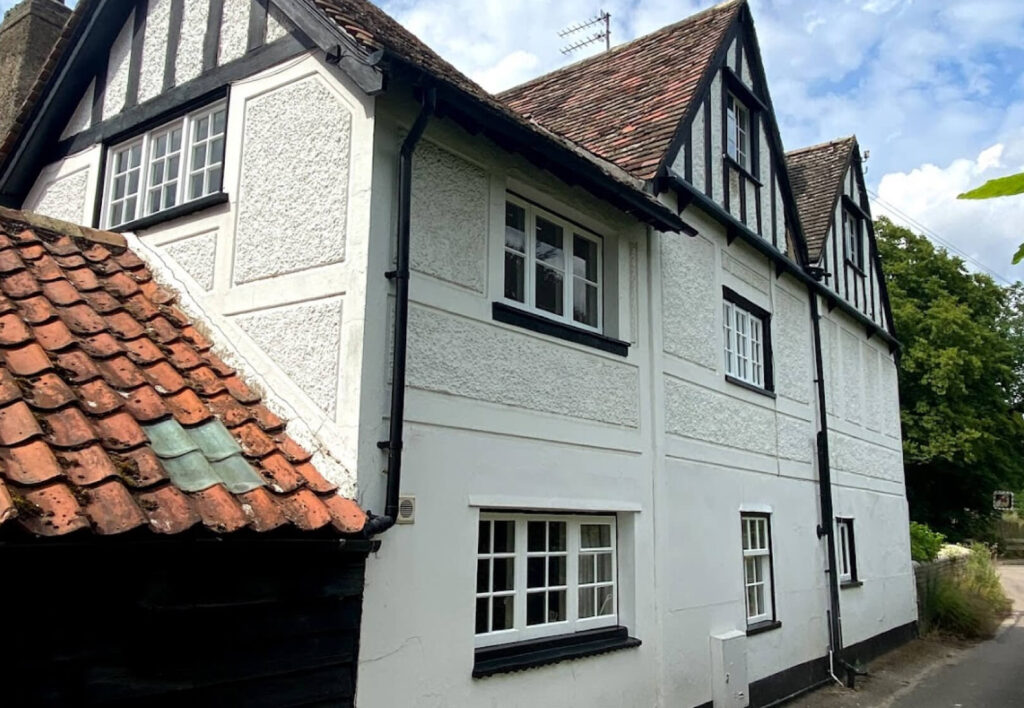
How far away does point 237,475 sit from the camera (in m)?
4.66

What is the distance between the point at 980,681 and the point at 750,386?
19.1 ft

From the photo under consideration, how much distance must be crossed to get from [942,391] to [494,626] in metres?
25.7

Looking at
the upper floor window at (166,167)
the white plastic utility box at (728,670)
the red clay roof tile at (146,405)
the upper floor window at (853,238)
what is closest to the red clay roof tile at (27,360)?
the red clay roof tile at (146,405)

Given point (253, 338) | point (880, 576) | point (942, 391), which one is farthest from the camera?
point (942, 391)

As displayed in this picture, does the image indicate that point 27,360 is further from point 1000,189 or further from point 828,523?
point 828,523

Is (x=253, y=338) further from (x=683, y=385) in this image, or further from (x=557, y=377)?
(x=683, y=385)

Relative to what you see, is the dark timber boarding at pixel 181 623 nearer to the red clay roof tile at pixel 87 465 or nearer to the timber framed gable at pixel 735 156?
the red clay roof tile at pixel 87 465

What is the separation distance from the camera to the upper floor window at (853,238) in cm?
1523

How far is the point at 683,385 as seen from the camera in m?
8.77

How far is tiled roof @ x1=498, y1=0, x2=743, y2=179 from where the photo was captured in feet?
31.3

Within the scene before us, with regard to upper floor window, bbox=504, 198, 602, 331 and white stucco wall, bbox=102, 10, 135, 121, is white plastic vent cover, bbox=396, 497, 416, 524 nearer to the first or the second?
upper floor window, bbox=504, 198, 602, 331

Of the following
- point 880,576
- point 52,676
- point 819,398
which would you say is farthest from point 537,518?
point 880,576

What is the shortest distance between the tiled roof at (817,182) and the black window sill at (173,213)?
955 cm

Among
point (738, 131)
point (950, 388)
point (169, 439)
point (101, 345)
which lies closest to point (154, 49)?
point (101, 345)
